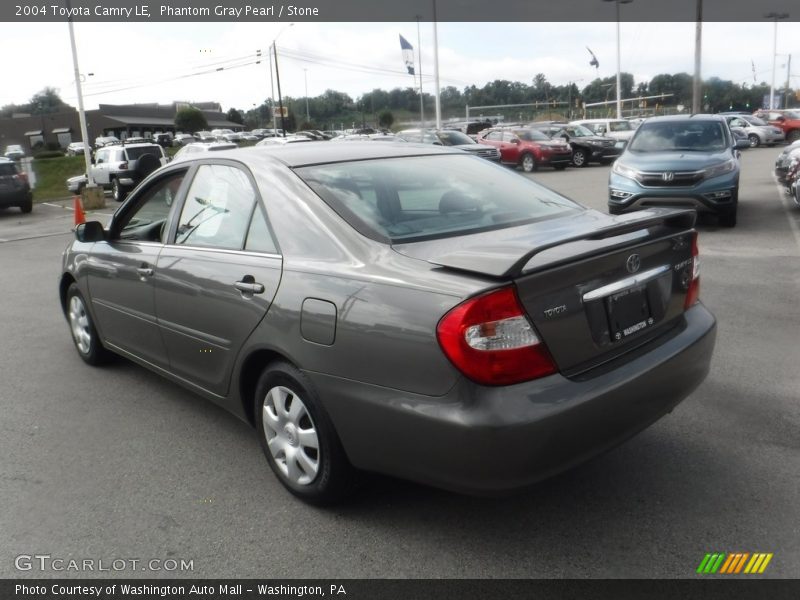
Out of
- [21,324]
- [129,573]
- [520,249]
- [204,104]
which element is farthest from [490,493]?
[204,104]

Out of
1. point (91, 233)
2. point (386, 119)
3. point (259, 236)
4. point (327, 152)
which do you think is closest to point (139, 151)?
point (386, 119)

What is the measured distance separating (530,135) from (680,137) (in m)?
14.8

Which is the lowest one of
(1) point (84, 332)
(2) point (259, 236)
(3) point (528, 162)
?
(1) point (84, 332)

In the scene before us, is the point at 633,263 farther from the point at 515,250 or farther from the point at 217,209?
the point at 217,209

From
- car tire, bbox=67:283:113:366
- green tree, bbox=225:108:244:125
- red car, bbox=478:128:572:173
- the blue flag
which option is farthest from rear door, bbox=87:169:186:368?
green tree, bbox=225:108:244:125

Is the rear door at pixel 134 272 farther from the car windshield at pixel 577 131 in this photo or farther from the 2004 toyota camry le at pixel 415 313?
the car windshield at pixel 577 131

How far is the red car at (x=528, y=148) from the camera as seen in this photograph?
25.1 meters

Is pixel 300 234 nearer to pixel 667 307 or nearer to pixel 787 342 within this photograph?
pixel 667 307

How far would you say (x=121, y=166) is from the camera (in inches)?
940

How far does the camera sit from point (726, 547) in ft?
9.23

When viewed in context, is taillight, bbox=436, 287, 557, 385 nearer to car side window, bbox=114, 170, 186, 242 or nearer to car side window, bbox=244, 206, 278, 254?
car side window, bbox=244, 206, 278, 254

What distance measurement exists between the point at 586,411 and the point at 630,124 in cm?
3295

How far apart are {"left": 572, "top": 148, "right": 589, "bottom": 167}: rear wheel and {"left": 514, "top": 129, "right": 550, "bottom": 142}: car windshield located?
4.80 ft

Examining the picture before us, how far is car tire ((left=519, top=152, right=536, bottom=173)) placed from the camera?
25.3 metres
